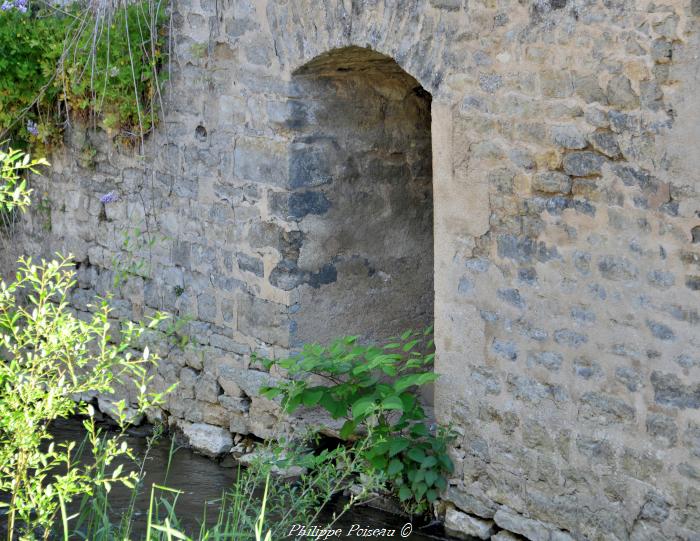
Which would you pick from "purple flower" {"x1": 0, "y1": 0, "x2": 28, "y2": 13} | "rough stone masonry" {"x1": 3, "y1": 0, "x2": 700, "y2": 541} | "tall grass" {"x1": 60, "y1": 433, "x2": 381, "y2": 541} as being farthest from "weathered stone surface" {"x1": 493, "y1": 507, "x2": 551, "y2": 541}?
"purple flower" {"x1": 0, "y1": 0, "x2": 28, "y2": 13}

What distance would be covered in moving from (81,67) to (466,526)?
3.26 meters

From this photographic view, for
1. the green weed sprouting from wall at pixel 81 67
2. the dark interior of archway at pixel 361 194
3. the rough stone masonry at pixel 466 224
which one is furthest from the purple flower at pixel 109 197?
the dark interior of archway at pixel 361 194

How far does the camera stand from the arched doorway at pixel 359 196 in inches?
200

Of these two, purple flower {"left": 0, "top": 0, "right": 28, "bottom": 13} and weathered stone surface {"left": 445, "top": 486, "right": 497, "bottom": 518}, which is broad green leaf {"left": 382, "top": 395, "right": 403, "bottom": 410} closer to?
weathered stone surface {"left": 445, "top": 486, "right": 497, "bottom": 518}

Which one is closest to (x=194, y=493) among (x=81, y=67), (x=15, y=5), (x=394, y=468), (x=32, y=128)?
(x=394, y=468)

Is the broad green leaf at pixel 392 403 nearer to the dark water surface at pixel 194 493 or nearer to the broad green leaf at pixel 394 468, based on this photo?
the broad green leaf at pixel 394 468

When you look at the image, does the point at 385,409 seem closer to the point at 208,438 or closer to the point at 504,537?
the point at 504,537

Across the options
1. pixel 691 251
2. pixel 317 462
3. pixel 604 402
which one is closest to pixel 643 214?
pixel 691 251

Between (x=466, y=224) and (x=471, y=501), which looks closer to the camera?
(x=466, y=224)

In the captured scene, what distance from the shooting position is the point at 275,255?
5164 millimetres

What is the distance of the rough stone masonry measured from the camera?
148 inches

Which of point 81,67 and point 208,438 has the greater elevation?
point 81,67

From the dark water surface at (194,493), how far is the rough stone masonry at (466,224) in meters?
0.17

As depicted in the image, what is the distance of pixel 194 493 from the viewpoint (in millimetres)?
5051
